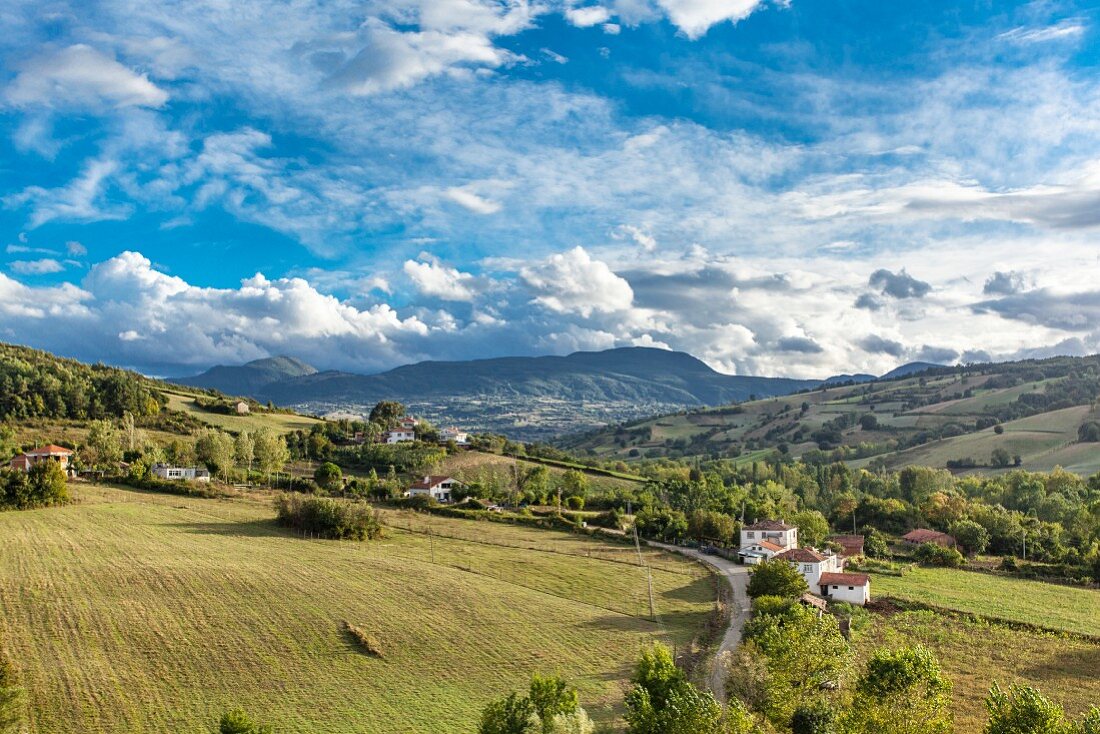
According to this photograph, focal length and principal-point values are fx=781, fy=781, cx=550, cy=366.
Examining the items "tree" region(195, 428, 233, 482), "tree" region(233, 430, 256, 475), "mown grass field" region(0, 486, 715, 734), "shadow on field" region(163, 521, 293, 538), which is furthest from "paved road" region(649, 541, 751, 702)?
"tree" region(233, 430, 256, 475)

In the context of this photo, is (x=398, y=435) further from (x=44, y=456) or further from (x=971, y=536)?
(x=971, y=536)

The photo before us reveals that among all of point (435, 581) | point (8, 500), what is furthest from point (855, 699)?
point (8, 500)

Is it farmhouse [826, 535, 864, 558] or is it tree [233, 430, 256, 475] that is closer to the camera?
farmhouse [826, 535, 864, 558]

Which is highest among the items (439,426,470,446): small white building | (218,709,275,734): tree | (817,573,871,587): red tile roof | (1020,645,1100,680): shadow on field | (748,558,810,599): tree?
(439,426,470,446): small white building

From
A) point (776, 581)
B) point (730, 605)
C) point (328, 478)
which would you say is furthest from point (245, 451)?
point (776, 581)

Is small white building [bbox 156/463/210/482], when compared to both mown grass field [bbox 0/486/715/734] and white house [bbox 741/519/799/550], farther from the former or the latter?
white house [bbox 741/519/799/550]

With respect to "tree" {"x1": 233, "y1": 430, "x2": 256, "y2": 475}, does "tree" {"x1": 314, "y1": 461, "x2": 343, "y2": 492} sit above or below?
below

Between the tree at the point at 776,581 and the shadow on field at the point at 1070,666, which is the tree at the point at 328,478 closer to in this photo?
the tree at the point at 776,581
